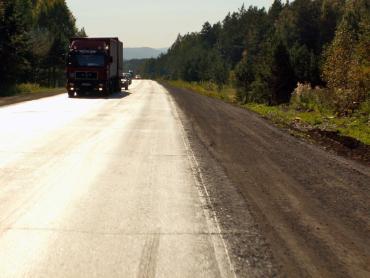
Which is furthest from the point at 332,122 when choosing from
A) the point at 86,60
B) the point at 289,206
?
the point at 86,60

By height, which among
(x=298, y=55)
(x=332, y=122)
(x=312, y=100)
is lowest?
(x=332, y=122)

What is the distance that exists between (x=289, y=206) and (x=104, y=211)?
2.70 metres

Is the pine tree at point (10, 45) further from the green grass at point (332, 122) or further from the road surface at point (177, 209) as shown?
the road surface at point (177, 209)

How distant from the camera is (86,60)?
33.0 m

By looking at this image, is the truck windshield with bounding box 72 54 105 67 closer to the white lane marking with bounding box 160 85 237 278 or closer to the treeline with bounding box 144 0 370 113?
the treeline with bounding box 144 0 370 113

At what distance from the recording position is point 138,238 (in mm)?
5609

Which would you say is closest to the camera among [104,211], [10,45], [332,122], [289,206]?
[104,211]

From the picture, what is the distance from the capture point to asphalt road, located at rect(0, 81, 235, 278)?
486 cm

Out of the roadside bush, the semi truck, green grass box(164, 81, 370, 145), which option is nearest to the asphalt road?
green grass box(164, 81, 370, 145)

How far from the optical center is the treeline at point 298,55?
24328 millimetres

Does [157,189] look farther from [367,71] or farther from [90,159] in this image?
[367,71]

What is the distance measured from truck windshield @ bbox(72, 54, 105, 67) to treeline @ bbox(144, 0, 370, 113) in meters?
13.6

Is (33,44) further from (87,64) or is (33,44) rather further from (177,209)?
(177,209)

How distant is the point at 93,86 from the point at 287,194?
26745 mm
